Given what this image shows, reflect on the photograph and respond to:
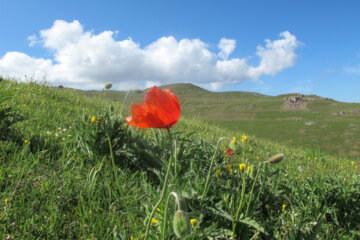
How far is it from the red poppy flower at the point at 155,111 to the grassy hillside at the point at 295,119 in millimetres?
145

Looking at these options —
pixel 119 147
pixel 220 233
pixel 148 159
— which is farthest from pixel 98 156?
pixel 220 233

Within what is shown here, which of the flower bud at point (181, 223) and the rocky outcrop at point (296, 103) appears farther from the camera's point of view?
the rocky outcrop at point (296, 103)

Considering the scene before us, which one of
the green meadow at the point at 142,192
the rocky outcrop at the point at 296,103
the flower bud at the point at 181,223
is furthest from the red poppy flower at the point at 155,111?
the rocky outcrop at the point at 296,103

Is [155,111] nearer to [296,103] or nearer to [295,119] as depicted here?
[295,119]

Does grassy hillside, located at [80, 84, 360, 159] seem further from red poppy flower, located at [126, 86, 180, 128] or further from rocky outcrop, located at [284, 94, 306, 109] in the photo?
rocky outcrop, located at [284, 94, 306, 109]

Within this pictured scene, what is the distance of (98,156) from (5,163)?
0.75m

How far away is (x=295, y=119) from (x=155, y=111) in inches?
2679

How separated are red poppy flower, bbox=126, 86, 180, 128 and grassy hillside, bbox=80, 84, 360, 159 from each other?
14 cm

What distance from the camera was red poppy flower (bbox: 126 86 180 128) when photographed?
115 cm

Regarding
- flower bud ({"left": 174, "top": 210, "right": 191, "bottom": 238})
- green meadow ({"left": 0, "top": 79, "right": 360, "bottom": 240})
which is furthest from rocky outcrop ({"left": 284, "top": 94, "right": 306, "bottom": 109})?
flower bud ({"left": 174, "top": 210, "right": 191, "bottom": 238})

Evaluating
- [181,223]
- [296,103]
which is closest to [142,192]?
[181,223]

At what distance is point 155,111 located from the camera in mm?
1152

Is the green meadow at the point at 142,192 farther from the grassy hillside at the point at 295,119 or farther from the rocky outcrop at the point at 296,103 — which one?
the rocky outcrop at the point at 296,103

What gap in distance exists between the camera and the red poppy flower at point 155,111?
1.15m
